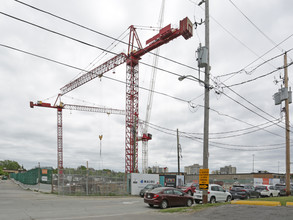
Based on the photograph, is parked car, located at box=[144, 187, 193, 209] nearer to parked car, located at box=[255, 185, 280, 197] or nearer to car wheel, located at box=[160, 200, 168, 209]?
car wheel, located at box=[160, 200, 168, 209]

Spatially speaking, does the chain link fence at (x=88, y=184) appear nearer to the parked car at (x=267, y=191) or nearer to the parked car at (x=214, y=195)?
the parked car at (x=214, y=195)

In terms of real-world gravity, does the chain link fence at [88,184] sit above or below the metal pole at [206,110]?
below

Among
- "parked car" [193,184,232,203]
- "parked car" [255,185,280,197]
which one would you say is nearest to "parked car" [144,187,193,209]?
"parked car" [193,184,232,203]

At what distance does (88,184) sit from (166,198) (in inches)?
506

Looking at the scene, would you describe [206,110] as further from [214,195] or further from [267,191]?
[267,191]

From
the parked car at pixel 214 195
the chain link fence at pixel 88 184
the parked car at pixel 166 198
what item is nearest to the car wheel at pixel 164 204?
the parked car at pixel 166 198

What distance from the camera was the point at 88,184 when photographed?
89.8 ft

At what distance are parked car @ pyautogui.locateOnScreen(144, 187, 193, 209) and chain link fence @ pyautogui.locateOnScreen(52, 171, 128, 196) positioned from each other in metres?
11.7

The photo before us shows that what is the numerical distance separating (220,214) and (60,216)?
7.56 m

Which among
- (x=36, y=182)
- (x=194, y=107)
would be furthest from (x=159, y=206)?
(x=36, y=182)

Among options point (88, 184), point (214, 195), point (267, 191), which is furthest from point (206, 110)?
point (267, 191)

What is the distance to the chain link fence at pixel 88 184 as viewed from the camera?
26312mm

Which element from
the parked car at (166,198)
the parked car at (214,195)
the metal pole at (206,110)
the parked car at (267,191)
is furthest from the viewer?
the parked car at (267,191)

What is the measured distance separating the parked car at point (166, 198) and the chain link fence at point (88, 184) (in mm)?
11704
